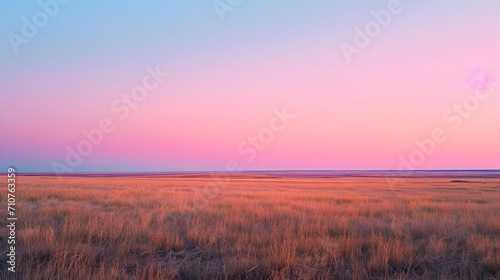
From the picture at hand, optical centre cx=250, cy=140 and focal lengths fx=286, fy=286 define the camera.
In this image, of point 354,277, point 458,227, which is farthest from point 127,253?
point 458,227

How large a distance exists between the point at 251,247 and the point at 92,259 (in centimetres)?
272

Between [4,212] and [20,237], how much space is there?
3.79m

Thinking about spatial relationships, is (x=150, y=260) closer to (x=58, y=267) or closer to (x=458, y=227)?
(x=58, y=267)

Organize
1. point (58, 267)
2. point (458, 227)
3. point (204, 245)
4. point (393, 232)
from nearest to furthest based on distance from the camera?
point (58, 267) < point (204, 245) < point (393, 232) < point (458, 227)

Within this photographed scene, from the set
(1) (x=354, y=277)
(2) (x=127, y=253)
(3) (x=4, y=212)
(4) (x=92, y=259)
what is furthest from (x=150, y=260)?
(3) (x=4, y=212)

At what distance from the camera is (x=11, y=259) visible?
4.43 metres

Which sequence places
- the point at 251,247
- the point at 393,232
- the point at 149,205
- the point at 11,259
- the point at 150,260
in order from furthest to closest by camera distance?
the point at 149,205
the point at 393,232
the point at 251,247
the point at 150,260
the point at 11,259

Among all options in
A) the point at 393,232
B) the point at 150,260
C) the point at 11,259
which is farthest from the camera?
the point at 393,232

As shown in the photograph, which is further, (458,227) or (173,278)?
(458,227)

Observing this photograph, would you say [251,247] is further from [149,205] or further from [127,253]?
[149,205]

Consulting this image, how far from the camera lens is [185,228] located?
7.43 meters

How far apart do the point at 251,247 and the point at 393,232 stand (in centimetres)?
387

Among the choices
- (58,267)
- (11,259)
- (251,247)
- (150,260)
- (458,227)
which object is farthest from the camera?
(458,227)

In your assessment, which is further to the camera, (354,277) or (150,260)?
(150,260)
